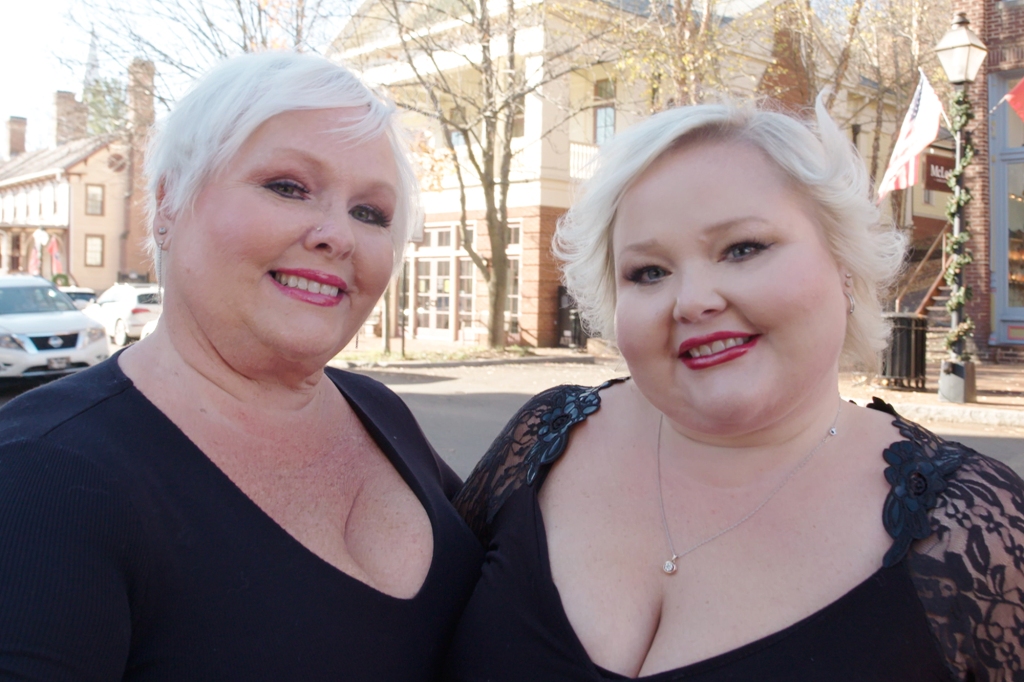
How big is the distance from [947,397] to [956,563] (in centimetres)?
1070

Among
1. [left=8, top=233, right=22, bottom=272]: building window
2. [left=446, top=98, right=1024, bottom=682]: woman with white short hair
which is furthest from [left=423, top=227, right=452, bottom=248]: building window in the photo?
[left=8, top=233, right=22, bottom=272]: building window

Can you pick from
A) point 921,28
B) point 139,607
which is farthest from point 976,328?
point 139,607

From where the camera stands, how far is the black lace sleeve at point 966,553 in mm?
1468

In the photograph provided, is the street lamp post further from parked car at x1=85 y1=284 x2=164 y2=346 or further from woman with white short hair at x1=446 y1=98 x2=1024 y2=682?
parked car at x1=85 y1=284 x2=164 y2=346

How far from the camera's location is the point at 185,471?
1.57 meters

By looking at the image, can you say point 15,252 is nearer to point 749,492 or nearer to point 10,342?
point 10,342

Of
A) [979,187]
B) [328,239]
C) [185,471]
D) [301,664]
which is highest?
[979,187]

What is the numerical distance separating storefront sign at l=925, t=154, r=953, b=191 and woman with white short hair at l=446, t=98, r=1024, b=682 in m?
11.3

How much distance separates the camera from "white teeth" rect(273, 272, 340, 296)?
5.72 ft

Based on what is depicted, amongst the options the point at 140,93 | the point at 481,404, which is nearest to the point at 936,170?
the point at 481,404

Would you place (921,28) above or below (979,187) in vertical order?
above

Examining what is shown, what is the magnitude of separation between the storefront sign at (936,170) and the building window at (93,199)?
47089 millimetres

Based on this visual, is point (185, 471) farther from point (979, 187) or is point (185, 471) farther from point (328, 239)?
point (979, 187)

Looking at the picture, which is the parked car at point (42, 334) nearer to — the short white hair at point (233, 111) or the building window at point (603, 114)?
the short white hair at point (233, 111)
